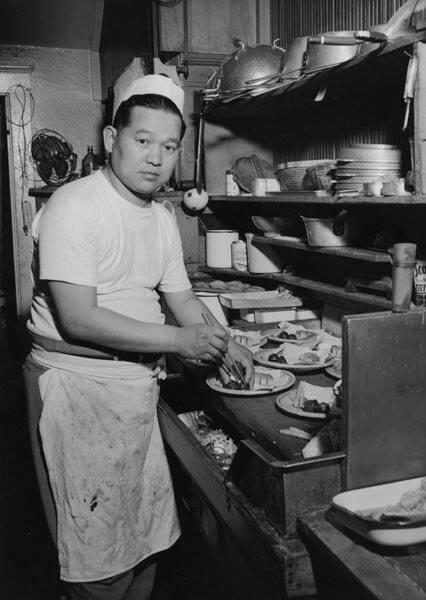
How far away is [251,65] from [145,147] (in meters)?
1.42

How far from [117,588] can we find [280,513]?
47.9 inches

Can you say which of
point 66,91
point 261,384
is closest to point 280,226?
point 261,384

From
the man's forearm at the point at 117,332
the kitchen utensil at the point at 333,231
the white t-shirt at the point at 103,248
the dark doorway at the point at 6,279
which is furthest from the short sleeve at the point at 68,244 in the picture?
the dark doorway at the point at 6,279

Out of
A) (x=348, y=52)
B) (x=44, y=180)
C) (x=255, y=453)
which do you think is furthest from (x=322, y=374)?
(x=44, y=180)

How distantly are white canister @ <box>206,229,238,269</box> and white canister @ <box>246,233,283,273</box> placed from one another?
295 millimetres

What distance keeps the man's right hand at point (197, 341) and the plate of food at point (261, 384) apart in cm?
35

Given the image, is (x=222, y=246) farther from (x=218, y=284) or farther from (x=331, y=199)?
(x=331, y=199)

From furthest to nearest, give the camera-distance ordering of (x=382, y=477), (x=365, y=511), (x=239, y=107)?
(x=239, y=107), (x=382, y=477), (x=365, y=511)

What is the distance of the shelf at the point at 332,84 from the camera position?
7.52 feet

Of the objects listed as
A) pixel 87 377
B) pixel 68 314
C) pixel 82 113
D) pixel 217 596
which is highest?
pixel 82 113

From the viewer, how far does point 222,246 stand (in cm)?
426

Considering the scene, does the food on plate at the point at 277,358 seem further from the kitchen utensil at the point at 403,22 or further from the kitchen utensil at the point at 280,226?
the kitchen utensil at the point at 403,22

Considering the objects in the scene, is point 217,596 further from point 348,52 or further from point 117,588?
point 348,52

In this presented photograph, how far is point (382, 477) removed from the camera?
1643mm
